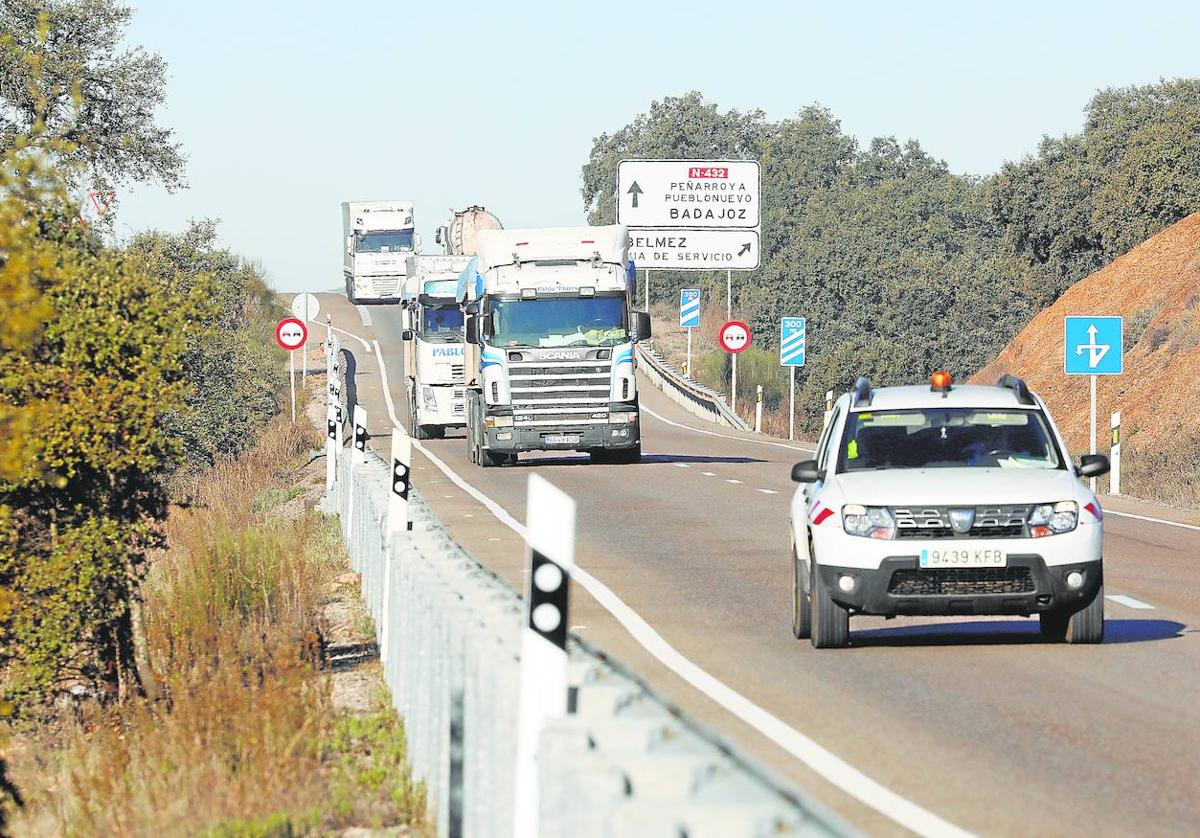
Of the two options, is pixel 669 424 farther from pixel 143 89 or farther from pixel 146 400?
pixel 146 400

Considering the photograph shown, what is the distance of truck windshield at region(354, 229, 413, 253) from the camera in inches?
2825

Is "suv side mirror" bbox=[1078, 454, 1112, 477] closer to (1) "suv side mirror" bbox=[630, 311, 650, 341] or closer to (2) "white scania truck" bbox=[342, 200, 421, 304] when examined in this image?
(1) "suv side mirror" bbox=[630, 311, 650, 341]

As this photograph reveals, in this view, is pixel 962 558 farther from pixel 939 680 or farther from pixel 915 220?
pixel 915 220

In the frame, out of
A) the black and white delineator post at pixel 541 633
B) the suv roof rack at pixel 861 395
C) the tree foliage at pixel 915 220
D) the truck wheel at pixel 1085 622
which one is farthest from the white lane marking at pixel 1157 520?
the tree foliage at pixel 915 220

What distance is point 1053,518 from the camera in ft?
41.8

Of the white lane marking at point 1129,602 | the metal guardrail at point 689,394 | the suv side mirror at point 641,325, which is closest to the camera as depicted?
the white lane marking at point 1129,602

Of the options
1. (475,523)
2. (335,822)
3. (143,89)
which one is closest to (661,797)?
(335,822)

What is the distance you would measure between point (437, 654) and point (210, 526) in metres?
12.3

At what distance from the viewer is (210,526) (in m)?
19.6

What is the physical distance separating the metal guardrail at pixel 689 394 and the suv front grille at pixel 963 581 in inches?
1696

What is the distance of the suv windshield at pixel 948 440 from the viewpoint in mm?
13578

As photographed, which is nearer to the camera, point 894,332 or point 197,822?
point 197,822

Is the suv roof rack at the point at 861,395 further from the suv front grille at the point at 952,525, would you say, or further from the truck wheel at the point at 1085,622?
the truck wheel at the point at 1085,622

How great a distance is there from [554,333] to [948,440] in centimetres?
1982
